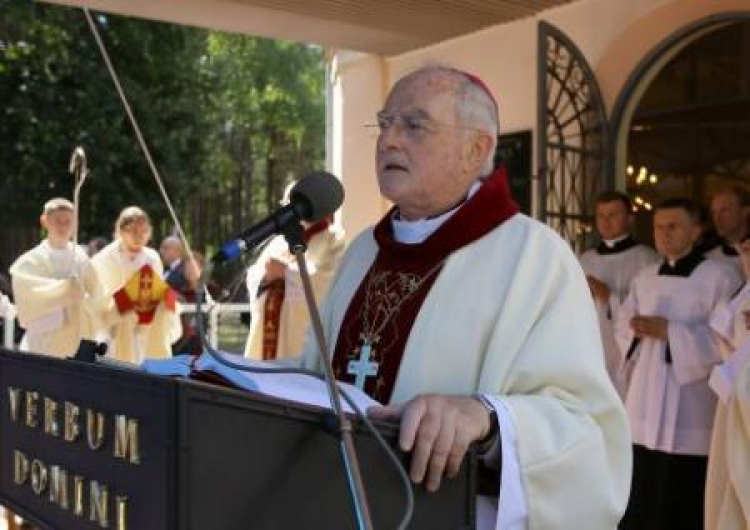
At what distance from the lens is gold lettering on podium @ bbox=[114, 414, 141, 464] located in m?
1.48

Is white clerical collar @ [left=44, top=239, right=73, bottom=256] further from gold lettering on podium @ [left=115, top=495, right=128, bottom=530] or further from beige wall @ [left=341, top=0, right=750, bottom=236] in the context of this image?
gold lettering on podium @ [left=115, top=495, right=128, bottom=530]

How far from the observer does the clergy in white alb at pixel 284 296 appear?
7254 mm

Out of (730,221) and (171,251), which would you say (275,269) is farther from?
(171,251)

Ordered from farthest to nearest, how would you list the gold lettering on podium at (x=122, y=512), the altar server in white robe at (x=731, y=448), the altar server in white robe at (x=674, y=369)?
the altar server in white robe at (x=674, y=369) < the altar server in white robe at (x=731, y=448) < the gold lettering on podium at (x=122, y=512)

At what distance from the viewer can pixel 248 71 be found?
911 inches

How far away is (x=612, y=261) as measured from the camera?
6.45 m

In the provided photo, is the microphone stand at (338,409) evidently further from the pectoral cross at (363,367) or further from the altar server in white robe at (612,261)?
the altar server in white robe at (612,261)

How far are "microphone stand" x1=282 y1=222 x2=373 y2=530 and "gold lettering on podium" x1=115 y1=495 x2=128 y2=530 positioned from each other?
1.16 feet

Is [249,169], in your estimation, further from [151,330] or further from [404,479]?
[404,479]

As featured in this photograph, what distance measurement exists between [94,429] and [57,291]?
22.1 ft

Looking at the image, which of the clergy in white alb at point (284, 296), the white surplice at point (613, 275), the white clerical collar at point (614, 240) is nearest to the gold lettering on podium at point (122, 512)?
the white surplice at point (613, 275)

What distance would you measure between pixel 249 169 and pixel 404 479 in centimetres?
2303

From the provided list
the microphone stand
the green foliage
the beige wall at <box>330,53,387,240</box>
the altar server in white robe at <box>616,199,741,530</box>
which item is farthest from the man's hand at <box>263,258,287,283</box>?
the green foliage

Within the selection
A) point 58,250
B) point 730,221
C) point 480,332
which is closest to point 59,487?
point 480,332
